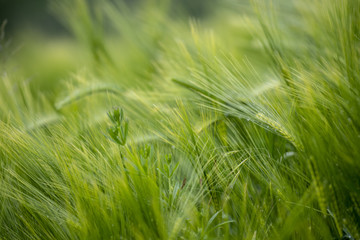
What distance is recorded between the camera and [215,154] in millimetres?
373

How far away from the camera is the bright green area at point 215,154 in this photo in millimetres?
315

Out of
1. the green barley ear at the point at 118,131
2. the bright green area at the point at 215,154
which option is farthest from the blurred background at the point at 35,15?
the green barley ear at the point at 118,131

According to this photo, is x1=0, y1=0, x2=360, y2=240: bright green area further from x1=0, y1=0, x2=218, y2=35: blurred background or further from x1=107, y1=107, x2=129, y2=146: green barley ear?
x1=0, y1=0, x2=218, y2=35: blurred background

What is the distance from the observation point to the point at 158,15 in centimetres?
77

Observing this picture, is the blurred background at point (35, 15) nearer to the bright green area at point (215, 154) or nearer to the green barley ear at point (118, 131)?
the bright green area at point (215, 154)

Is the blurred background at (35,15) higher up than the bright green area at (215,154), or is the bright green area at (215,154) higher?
the blurred background at (35,15)

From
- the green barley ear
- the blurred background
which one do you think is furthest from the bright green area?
the blurred background

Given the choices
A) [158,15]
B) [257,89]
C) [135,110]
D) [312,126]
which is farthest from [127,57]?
[312,126]

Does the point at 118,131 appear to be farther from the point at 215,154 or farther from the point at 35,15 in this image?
the point at 35,15

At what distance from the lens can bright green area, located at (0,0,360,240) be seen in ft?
1.03

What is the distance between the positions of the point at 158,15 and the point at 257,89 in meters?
0.42

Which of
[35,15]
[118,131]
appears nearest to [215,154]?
[118,131]

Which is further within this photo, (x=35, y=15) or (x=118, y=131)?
(x=35, y=15)

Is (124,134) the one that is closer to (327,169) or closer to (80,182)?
(80,182)
